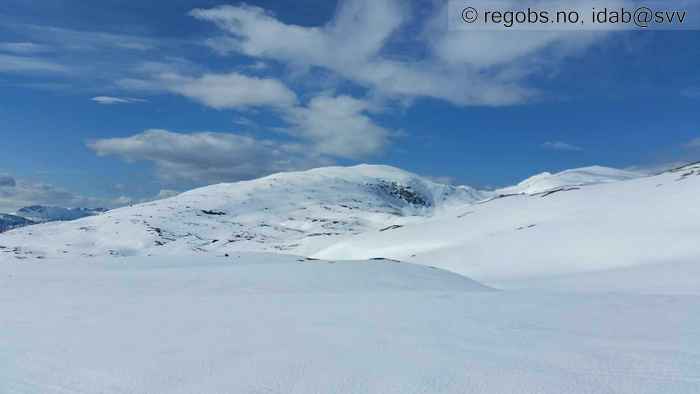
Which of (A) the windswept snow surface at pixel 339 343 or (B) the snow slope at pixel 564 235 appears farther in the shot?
(B) the snow slope at pixel 564 235

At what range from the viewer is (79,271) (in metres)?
24.1

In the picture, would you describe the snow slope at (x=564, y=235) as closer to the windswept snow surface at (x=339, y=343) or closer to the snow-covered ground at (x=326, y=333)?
the snow-covered ground at (x=326, y=333)

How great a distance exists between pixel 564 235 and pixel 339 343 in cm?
4976

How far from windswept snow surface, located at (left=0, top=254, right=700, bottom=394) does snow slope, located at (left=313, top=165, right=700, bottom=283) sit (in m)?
26.3

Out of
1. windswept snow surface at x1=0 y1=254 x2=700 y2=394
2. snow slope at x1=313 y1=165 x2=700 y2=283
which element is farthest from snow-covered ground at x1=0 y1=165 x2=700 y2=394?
snow slope at x1=313 y1=165 x2=700 y2=283

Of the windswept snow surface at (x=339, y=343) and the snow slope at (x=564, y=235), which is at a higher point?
the snow slope at (x=564, y=235)

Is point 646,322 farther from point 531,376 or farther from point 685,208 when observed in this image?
point 685,208

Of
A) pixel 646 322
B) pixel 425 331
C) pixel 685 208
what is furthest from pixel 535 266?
pixel 425 331

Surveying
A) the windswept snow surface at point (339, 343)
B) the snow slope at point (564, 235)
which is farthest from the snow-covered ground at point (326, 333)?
the snow slope at point (564, 235)

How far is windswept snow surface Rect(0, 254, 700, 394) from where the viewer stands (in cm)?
724

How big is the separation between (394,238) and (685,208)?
4492 centimetres

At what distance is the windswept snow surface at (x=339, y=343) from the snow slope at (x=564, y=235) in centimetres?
2628

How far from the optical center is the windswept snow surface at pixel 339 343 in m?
7.24

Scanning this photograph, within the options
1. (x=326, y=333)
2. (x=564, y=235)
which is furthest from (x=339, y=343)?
(x=564, y=235)
